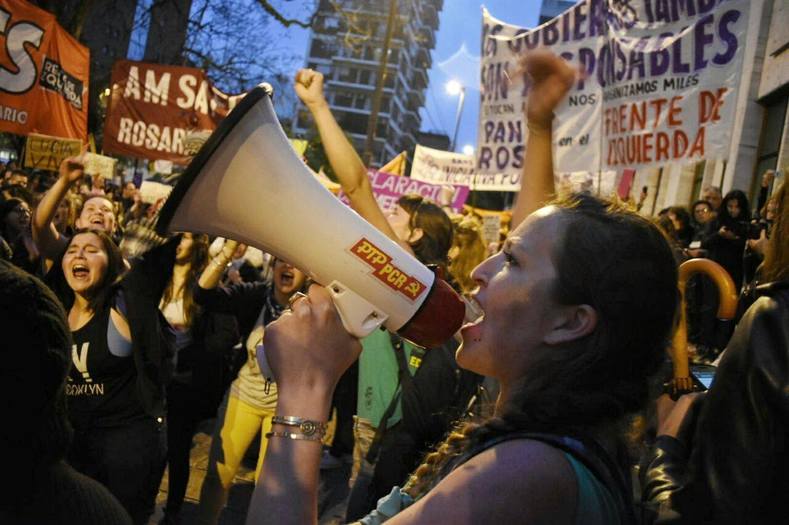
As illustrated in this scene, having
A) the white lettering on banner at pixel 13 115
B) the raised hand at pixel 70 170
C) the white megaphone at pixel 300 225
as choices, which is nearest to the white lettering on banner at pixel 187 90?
the white lettering on banner at pixel 13 115

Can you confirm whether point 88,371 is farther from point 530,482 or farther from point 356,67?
point 356,67

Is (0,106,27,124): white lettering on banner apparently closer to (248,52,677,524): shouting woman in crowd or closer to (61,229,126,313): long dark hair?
(61,229,126,313): long dark hair

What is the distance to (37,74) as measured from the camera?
19.4 ft

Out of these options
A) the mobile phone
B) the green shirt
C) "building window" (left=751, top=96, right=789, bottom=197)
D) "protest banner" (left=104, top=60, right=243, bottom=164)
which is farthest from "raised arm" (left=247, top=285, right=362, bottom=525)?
"building window" (left=751, top=96, right=789, bottom=197)

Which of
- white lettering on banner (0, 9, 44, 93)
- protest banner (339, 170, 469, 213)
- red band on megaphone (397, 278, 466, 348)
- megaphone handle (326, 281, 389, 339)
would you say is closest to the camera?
megaphone handle (326, 281, 389, 339)

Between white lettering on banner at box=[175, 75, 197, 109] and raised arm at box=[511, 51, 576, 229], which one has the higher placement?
white lettering on banner at box=[175, 75, 197, 109]

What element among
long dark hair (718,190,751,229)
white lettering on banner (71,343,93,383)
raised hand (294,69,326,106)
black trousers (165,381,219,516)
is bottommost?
black trousers (165,381,219,516)

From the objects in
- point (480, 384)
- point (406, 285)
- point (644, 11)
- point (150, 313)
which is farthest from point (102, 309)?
→ point (644, 11)

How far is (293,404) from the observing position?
1224 mm

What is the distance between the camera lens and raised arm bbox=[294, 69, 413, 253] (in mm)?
2408

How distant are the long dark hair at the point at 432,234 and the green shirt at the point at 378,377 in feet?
1.40

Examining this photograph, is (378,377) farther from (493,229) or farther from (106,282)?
(493,229)

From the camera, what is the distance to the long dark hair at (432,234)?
127 inches

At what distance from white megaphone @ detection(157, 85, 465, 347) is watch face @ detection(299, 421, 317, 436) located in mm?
258
